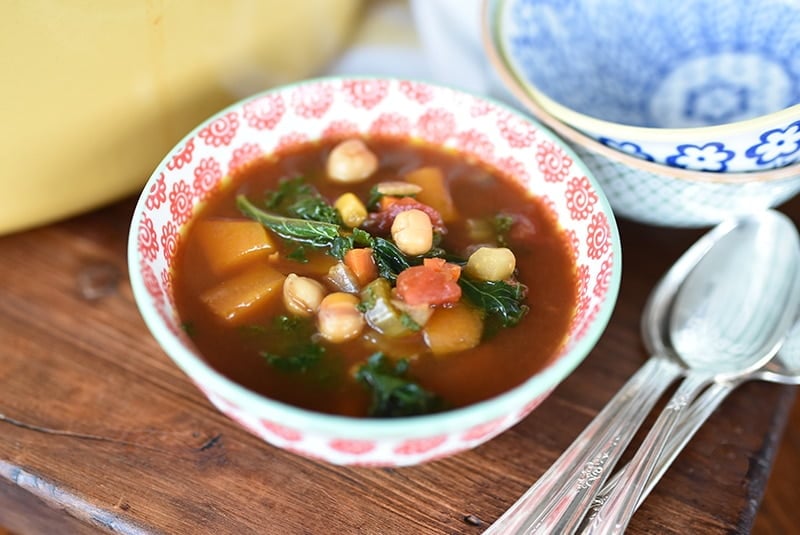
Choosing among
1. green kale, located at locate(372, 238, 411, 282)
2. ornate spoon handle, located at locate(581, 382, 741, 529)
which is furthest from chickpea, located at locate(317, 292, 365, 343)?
ornate spoon handle, located at locate(581, 382, 741, 529)

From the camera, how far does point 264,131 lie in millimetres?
1896

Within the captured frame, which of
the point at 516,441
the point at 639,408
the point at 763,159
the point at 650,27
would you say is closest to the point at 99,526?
the point at 516,441

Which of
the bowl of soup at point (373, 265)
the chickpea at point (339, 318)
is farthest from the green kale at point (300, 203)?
the chickpea at point (339, 318)

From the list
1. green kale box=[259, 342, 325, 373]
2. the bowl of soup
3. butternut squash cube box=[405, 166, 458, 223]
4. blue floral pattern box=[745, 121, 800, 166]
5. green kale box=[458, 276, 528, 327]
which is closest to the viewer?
the bowl of soup

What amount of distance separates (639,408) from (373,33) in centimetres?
151

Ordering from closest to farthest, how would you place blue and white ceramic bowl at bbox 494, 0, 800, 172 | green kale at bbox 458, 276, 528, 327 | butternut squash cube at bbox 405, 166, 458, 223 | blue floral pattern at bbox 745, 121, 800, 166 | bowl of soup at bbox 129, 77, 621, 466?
1. bowl of soup at bbox 129, 77, 621, 466
2. green kale at bbox 458, 276, 528, 327
3. blue floral pattern at bbox 745, 121, 800, 166
4. butternut squash cube at bbox 405, 166, 458, 223
5. blue and white ceramic bowl at bbox 494, 0, 800, 172

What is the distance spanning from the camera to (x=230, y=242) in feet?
5.49

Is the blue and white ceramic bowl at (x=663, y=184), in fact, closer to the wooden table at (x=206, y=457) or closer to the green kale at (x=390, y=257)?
the wooden table at (x=206, y=457)

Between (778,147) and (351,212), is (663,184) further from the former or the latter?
(351,212)

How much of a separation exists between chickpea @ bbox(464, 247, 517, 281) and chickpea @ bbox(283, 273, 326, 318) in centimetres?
32

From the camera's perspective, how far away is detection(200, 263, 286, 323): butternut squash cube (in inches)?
61.3

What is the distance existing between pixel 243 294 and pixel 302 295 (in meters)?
0.13

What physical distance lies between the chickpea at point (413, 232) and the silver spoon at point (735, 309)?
611 millimetres

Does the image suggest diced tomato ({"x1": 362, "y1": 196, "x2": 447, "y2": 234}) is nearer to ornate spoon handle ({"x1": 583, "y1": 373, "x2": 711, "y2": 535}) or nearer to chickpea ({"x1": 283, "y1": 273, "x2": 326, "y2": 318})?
chickpea ({"x1": 283, "y1": 273, "x2": 326, "y2": 318})
